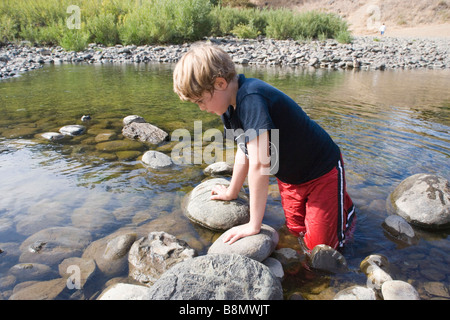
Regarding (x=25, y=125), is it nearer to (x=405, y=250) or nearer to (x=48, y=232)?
(x=48, y=232)

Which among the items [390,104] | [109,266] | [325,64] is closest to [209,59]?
[109,266]

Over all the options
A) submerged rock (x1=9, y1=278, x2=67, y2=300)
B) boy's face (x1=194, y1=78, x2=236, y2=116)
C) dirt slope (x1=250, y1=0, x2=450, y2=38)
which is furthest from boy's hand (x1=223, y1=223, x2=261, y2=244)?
dirt slope (x1=250, y1=0, x2=450, y2=38)

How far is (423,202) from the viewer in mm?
2883

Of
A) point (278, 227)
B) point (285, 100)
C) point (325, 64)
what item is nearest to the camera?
point (285, 100)

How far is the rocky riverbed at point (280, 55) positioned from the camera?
14.6 metres

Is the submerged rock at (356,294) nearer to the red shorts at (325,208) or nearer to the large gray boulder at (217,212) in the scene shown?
the red shorts at (325,208)

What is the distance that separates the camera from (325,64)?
572 inches

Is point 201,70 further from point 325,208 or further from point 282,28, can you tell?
point 282,28

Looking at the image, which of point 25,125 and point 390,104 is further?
point 390,104

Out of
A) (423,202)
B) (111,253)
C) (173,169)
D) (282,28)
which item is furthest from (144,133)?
(282,28)

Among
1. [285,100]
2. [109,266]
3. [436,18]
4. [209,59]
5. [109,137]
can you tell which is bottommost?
[109,266]

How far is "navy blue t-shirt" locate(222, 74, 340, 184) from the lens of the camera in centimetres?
197

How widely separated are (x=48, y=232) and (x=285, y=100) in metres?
2.25

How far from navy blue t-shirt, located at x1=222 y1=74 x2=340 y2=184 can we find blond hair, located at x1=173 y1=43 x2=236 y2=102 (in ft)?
0.60
